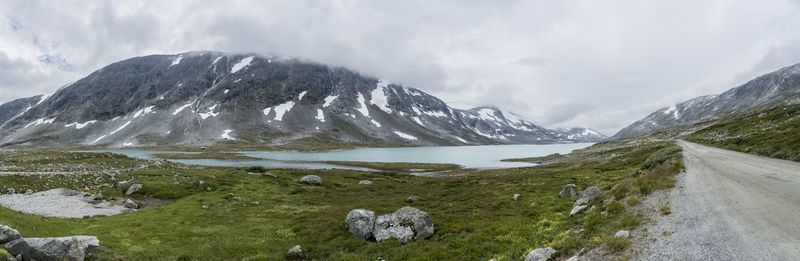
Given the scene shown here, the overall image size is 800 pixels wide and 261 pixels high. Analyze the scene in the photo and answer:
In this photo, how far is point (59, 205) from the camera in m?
43.0

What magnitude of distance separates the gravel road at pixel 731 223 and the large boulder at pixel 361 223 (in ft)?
57.5

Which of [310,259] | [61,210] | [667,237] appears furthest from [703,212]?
[61,210]

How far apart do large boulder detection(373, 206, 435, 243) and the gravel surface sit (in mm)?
30109

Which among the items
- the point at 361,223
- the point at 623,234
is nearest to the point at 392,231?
the point at 361,223

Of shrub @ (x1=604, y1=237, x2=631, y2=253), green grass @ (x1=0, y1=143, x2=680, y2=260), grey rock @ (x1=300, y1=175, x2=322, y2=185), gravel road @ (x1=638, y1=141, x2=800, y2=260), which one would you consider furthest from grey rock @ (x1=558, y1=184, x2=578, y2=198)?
grey rock @ (x1=300, y1=175, x2=322, y2=185)

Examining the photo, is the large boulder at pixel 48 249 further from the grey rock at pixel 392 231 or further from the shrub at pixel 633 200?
the shrub at pixel 633 200

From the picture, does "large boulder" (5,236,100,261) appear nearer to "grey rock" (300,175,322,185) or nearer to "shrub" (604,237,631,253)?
"shrub" (604,237,631,253)

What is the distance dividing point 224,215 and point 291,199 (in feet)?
46.5

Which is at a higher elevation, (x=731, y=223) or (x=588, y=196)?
(x=731, y=223)

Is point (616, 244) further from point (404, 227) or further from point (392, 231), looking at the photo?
point (392, 231)

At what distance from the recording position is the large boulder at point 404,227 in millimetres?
27484

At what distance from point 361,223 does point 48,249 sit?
1777 cm

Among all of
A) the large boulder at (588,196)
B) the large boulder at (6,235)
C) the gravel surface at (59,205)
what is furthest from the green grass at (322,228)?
the large boulder at (6,235)

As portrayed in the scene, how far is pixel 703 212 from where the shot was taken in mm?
20141
